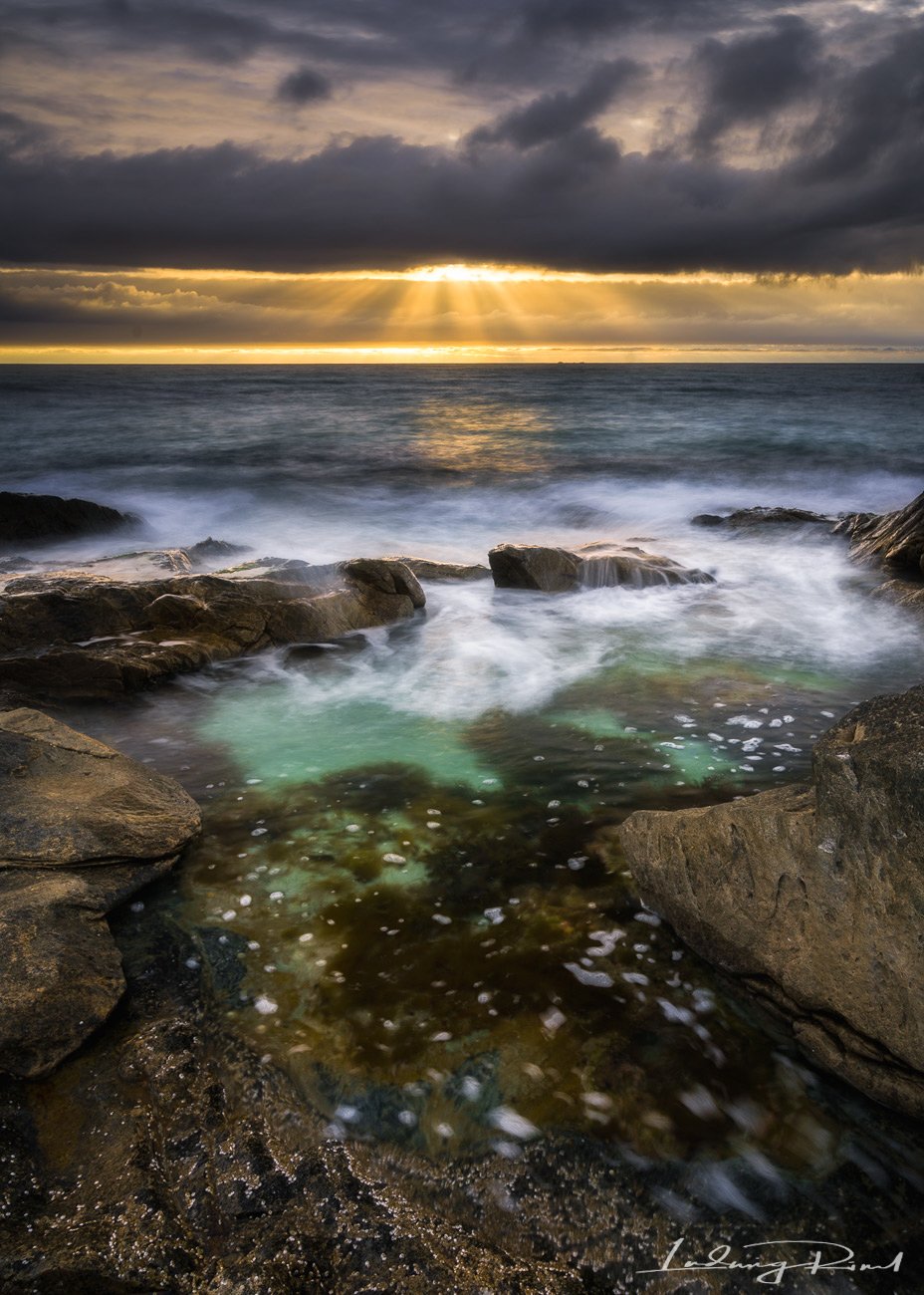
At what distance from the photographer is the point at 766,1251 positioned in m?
3.06

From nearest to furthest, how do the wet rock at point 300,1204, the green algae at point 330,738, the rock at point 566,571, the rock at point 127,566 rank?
1. the wet rock at point 300,1204
2. the green algae at point 330,738
3. the rock at point 127,566
4. the rock at point 566,571

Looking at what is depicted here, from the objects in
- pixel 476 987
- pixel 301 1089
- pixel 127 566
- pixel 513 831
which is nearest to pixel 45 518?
pixel 127 566

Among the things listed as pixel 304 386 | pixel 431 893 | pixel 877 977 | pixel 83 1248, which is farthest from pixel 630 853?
pixel 304 386

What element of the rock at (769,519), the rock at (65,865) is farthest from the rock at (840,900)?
the rock at (769,519)

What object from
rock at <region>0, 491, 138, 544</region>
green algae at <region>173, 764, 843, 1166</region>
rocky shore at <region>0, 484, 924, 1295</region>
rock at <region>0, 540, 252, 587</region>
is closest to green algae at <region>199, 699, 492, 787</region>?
green algae at <region>173, 764, 843, 1166</region>

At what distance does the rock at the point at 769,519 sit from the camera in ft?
60.2

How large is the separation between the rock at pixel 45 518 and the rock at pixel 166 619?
6.28 metres

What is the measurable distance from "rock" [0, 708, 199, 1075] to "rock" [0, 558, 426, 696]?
258 cm

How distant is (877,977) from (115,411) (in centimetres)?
6353

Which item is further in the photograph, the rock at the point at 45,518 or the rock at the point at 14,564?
the rock at the point at 45,518

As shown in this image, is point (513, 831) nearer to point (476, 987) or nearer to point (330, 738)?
point (476, 987)

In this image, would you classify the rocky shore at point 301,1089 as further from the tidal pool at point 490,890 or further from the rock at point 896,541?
the rock at point 896,541

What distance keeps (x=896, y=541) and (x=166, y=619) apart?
12218 mm

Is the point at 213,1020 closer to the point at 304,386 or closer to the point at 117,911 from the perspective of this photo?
the point at 117,911
